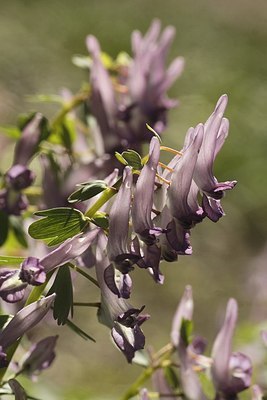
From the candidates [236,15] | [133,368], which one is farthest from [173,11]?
[133,368]

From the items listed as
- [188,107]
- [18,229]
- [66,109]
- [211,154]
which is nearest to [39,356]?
[18,229]

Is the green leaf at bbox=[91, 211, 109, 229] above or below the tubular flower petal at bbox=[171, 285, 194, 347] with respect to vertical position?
above

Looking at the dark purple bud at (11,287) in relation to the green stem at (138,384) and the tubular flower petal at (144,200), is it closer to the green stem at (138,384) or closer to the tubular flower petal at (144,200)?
the tubular flower petal at (144,200)

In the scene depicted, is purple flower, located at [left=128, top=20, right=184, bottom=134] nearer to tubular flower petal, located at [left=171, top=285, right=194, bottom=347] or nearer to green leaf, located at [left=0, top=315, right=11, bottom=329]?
tubular flower petal, located at [left=171, top=285, right=194, bottom=347]

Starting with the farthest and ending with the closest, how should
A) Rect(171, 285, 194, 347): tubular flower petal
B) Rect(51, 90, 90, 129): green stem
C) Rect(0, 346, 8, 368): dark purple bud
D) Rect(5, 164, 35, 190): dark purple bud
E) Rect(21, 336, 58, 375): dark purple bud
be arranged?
Rect(51, 90, 90, 129): green stem
Rect(5, 164, 35, 190): dark purple bud
Rect(171, 285, 194, 347): tubular flower petal
Rect(21, 336, 58, 375): dark purple bud
Rect(0, 346, 8, 368): dark purple bud

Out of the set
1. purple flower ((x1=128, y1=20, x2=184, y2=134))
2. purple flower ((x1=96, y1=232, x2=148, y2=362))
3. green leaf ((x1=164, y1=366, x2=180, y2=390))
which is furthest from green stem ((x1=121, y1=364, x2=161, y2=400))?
A: purple flower ((x1=128, y1=20, x2=184, y2=134))

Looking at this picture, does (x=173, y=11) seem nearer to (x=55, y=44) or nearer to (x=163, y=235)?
(x=55, y=44)
